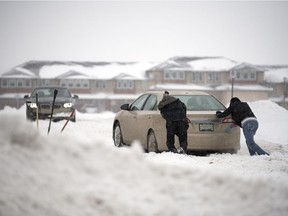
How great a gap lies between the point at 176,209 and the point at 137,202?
0.32 metres

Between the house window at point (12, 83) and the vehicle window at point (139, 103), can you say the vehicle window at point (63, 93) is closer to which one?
the vehicle window at point (139, 103)

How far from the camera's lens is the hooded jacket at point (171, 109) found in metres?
9.73

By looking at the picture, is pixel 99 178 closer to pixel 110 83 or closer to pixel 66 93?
pixel 66 93

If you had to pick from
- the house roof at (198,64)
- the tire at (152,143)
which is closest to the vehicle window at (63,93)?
the tire at (152,143)

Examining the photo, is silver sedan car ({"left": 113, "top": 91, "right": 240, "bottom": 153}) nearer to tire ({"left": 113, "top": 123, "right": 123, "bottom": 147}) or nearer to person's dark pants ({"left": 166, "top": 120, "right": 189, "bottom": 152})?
person's dark pants ({"left": 166, "top": 120, "right": 189, "bottom": 152})

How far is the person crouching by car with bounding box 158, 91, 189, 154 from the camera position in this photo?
32.0ft

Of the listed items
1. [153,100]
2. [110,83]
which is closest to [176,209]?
[153,100]

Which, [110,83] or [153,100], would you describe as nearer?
[153,100]

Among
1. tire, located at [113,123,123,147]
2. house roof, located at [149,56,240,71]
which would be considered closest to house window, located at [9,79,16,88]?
house roof, located at [149,56,240,71]

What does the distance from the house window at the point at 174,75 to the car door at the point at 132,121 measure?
50.6 m

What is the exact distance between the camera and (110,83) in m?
64.5

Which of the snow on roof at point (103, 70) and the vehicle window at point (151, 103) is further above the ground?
the snow on roof at point (103, 70)

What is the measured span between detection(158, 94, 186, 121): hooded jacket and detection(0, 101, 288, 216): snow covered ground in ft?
17.7

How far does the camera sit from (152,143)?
412 inches
